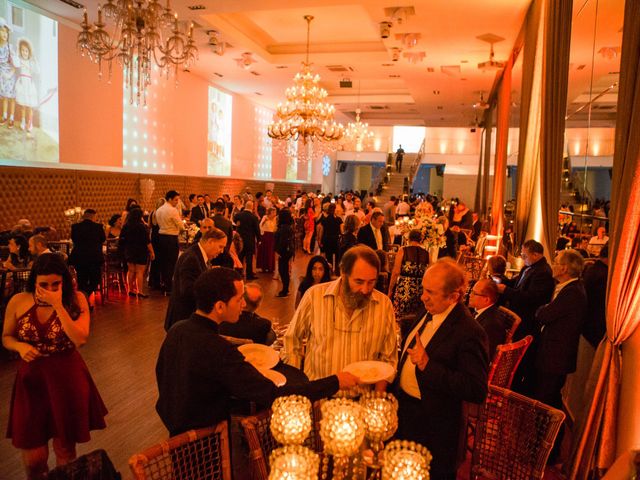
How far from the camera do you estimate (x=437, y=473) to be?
2.03 meters

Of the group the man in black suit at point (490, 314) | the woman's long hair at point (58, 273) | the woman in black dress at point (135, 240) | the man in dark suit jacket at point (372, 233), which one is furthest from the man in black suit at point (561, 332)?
the woman in black dress at point (135, 240)

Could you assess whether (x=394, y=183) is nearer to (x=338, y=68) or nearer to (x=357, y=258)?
(x=338, y=68)

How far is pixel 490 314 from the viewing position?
135 inches

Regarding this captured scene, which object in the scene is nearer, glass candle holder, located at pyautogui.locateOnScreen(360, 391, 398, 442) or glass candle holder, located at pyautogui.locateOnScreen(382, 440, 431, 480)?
glass candle holder, located at pyautogui.locateOnScreen(382, 440, 431, 480)

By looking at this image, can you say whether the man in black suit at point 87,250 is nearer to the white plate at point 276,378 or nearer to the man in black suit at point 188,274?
the man in black suit at point 188,274

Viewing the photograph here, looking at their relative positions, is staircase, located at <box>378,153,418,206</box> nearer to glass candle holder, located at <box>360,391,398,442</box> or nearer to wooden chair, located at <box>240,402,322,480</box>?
wooden chair, located at <box>240,402,322,480</box>

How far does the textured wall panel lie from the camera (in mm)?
8156

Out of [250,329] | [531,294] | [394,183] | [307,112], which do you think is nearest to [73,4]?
[307,112]

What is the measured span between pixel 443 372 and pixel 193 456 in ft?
3.37

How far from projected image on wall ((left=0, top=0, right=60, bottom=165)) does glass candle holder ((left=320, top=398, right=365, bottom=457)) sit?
874 cm

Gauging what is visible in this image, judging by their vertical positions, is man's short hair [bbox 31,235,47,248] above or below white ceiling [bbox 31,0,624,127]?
below

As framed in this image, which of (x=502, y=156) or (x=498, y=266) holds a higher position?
(x=502, y=156)

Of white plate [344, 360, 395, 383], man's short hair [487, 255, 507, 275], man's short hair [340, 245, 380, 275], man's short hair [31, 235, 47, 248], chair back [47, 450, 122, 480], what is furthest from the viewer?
man's short hair [31, 235, 47, 248]

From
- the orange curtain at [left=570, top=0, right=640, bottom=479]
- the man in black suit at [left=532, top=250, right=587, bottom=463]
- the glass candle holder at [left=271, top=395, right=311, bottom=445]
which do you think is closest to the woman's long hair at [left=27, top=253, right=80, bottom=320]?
the glass candle holder at [left=271, top=395, right=311, bottom=445]
